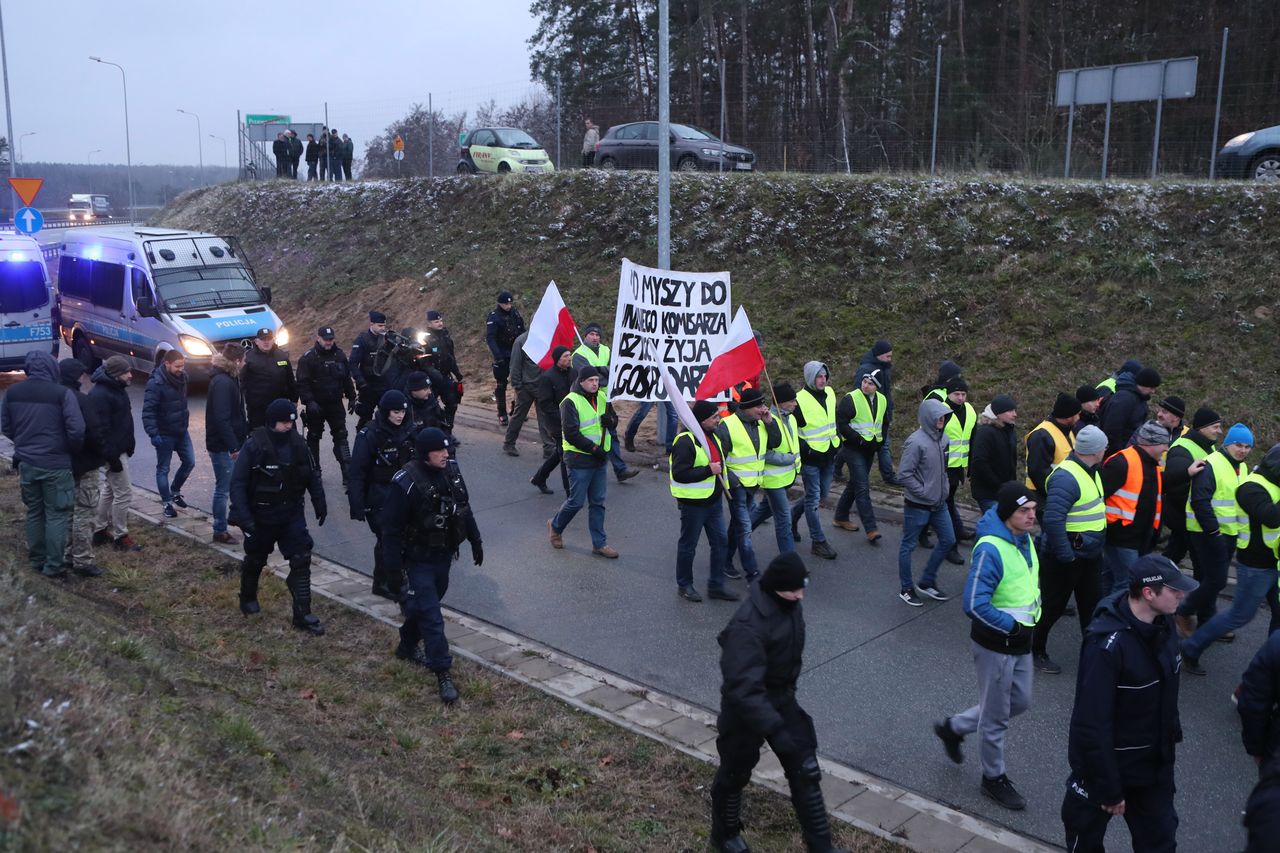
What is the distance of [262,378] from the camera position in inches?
442

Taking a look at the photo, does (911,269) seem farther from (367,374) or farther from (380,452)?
(380,452)

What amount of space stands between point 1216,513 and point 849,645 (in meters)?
2.81

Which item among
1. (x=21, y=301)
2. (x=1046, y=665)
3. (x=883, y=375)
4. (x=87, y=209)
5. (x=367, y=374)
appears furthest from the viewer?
(x=87, y=209)

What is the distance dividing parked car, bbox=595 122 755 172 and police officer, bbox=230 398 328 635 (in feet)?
58.0

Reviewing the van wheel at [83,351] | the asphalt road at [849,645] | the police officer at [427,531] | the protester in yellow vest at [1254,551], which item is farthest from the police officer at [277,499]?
the van wheel at [83,351]

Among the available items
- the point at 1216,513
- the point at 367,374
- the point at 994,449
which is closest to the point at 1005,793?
the point at 1216,513

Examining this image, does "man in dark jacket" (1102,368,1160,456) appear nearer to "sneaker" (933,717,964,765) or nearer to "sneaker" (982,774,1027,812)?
"sneaker" (933,717,964,765)

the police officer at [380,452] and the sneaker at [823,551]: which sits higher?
the police officer at [380,452]

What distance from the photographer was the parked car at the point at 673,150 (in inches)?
969

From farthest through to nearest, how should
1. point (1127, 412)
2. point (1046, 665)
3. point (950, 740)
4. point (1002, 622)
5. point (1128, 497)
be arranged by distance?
point (1127, 412)
point (1128, 497)
point (1046, 665)
point (950, 740)
point (1002, 622)

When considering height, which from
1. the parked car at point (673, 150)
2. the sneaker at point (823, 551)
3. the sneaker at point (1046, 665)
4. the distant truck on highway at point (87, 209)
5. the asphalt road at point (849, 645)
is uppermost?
the parked car at point (673, 150)

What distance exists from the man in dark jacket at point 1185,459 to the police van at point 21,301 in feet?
61.0

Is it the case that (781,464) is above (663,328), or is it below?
below

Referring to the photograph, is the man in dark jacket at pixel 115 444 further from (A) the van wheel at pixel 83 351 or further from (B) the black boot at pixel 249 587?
(A) the van wheel at pixel 83 351
